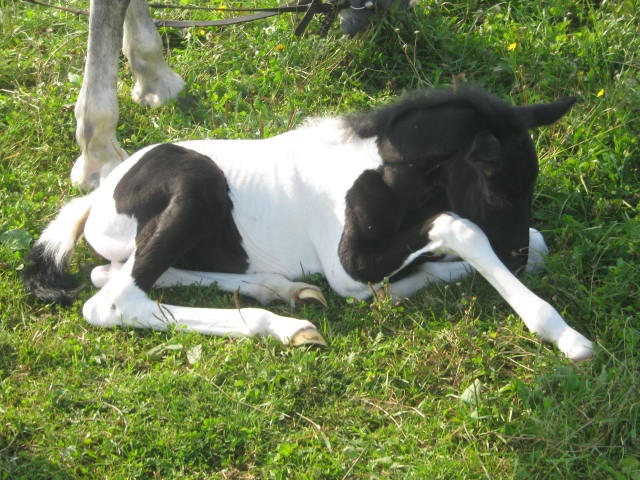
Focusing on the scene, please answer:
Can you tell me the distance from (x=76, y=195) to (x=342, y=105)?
1.75 m

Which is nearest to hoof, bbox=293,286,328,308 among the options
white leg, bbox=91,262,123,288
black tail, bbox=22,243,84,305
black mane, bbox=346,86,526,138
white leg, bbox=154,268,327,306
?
white leg, bbox=154,268,327,306

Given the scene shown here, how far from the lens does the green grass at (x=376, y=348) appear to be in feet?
11.3

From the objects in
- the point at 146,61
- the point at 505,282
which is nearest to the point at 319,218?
the point at 505,282

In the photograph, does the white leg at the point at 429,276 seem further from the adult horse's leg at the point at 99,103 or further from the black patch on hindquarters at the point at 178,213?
the adult horse's leg at the point at 99,103

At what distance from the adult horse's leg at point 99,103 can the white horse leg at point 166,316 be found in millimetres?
1283

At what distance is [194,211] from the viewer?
4391 mm

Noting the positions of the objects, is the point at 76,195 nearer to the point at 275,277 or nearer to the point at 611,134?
the point at 275,277

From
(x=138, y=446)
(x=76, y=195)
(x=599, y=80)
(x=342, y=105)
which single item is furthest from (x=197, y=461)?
(x=599, y=80)

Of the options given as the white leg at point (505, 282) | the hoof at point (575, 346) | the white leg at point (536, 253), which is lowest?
the white leg at point (536, 253)

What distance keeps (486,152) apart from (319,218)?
36.7 inches

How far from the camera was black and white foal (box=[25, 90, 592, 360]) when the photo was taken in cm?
407

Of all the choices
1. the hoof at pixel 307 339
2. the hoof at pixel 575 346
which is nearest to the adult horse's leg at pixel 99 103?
the hoof at pixel 307 339

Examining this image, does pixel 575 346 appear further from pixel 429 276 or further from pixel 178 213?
pixel 178 213

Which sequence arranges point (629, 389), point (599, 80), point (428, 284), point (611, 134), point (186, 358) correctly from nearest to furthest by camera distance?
point (629, 389) → point (186, 358) → point (428, 284) → point (611, 134) → point (599, 80)
